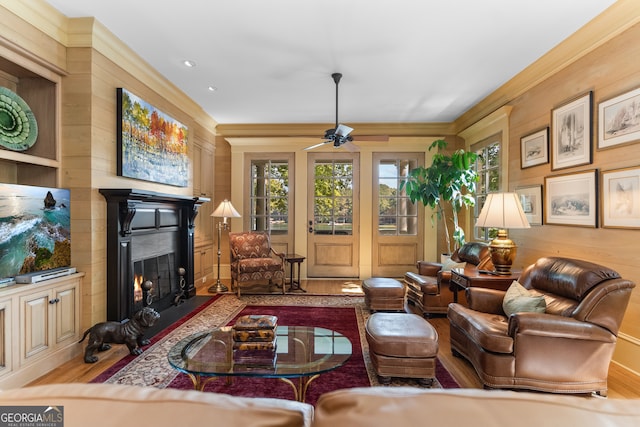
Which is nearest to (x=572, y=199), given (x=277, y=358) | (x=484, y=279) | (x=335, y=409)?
(x=484, y=279)

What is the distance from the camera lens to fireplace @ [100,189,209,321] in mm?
2963

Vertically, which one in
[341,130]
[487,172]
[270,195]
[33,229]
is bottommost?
[33,229]

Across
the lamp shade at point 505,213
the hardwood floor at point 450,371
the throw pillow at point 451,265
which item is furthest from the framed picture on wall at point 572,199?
the hardwood floor at point 450,371

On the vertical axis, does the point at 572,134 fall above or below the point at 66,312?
above

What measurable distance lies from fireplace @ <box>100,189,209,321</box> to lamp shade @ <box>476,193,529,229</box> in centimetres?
335

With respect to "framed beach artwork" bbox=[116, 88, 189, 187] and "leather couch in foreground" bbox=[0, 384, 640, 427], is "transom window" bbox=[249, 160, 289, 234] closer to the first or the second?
"framed beach artwork" bbox=[116, 88, 189, 187]

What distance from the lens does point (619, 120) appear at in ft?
8.41

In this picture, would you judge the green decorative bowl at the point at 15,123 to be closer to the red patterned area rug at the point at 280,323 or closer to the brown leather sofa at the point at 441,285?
the red patterned area rug at the point at 280,323

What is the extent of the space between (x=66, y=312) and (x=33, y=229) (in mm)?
711

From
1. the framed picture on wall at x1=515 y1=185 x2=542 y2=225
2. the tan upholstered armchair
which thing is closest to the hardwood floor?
the framed picture on wall at x1=515 y1=185 x2=542 y2=225

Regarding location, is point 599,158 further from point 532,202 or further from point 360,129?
point 360,129

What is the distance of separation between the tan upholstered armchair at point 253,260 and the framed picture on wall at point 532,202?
10.7 ft

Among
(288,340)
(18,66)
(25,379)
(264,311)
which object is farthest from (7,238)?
(264,311)

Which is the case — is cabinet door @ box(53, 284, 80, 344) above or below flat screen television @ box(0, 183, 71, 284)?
below
